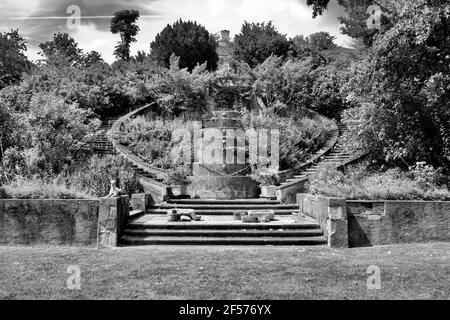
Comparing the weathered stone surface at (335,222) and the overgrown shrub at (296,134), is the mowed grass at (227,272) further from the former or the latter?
the overgrown shrub at (296,134)

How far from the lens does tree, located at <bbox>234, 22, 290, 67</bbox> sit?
3403 cm

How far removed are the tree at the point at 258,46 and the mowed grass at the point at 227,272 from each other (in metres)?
26.1

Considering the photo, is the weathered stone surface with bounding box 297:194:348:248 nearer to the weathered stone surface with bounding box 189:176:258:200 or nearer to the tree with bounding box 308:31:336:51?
the weathered stone surface with bounding box 189:176:258:200

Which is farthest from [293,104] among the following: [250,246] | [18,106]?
[250,246]

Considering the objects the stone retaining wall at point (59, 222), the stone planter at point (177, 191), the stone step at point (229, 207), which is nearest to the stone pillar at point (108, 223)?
the stone retaining wall at point (59, 222)

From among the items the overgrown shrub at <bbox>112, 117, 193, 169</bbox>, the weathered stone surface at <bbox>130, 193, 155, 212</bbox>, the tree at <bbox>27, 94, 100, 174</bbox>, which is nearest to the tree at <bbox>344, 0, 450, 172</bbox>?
the overgrown shrub at <bbox>112, 117, 193, 169</bbox>

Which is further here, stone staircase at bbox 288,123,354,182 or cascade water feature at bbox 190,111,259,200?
stone staircase at bbox 288,123,354,182

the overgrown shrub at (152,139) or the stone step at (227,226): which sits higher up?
the overgrown shrub at (152,139)

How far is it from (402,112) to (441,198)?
501cm

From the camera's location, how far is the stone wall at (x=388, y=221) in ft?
31.3

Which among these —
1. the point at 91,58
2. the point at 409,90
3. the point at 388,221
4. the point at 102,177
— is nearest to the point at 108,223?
the point at 102,177

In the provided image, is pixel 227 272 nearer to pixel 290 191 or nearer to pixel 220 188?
pixel 290 191

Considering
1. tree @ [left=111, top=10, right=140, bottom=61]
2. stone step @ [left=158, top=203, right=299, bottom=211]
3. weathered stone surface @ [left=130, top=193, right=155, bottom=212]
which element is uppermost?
tree @ [left=111, top=10, right=140, bottom=61]

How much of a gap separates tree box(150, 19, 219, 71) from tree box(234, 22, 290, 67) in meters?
2.06
